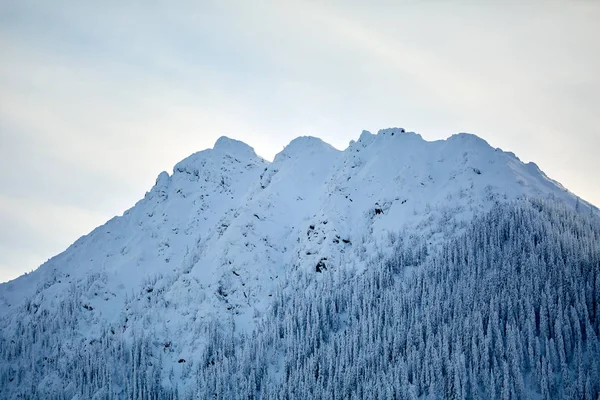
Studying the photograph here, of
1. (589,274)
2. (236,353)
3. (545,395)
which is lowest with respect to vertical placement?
(545,395)

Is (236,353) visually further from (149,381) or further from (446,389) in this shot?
(446,389)

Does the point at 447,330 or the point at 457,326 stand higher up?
the point at 457,326

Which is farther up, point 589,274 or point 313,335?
point 589,274

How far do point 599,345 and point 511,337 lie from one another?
22.9m

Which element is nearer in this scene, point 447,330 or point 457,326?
point 447,330

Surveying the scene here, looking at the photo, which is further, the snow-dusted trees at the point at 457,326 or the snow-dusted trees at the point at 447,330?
the snow-dusted trees at the point at 447,330

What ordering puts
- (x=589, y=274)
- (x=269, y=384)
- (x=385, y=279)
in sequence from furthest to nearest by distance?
1. (x=385, y=279)
2. (x=269, y=384)
3. (x=589, y=274)

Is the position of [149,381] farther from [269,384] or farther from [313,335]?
[313,335]

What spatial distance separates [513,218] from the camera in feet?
607

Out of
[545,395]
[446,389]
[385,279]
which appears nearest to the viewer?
[545,395]

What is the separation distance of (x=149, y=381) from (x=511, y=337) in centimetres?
12691

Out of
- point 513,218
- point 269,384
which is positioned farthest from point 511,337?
point 269,384

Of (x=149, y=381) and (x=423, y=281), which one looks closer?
(x=423, y=281)

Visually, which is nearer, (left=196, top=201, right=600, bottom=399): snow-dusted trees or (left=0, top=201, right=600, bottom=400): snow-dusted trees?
(left=196, top=201, right=600, bottom=399): snow-dusted trees
